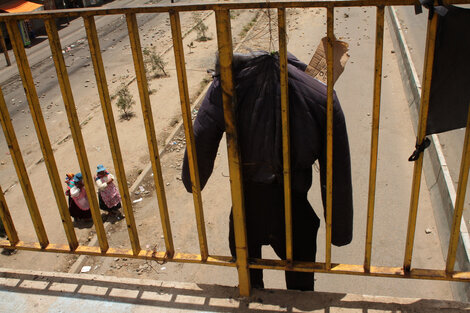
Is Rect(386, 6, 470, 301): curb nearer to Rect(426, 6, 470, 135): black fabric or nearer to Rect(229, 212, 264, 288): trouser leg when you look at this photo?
Rect(229, 212, 264, 288): trouser leg

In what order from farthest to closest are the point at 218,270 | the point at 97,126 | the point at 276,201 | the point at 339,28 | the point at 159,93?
1. the point at 339,28
2. the point at 159,93
3. the point at 97,126
4. the point at 218,270
5. the point at 276,201

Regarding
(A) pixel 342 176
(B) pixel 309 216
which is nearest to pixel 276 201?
(B) pixel 309 216

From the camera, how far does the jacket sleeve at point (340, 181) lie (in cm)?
216

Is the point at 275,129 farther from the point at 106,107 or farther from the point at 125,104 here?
the point at 125,104

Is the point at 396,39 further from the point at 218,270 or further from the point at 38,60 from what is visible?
the point at 38,60

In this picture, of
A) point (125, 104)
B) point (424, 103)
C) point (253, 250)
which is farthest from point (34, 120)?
point (125, 104)

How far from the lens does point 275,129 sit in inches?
86.6

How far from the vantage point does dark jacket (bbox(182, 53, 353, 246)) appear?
2.16 m

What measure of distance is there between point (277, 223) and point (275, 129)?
0.57 meters

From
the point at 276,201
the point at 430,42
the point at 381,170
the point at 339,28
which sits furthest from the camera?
the point at 339,28

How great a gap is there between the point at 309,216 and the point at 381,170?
12.0 feet

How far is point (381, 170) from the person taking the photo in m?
5.91

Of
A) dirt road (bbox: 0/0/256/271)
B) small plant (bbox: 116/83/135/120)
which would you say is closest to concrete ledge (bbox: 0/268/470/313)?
dirt road (bbox: 0/0/256/271)

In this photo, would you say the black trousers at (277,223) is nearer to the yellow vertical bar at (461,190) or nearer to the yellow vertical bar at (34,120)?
the yellow vertical bar at (461,190)
